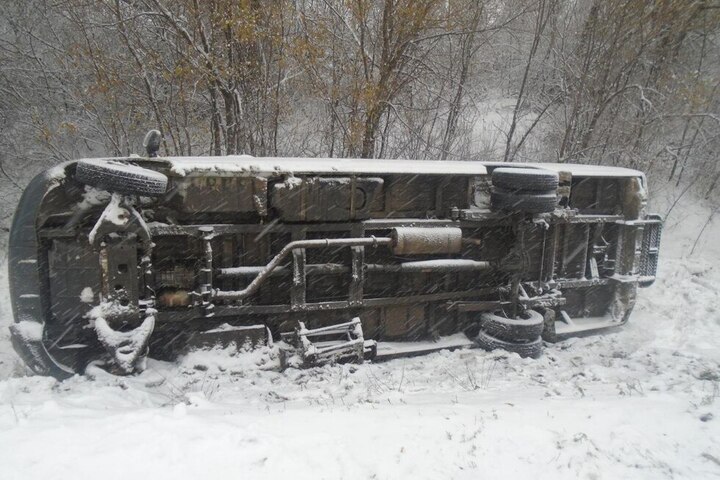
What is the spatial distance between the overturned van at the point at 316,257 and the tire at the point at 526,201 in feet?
0.05

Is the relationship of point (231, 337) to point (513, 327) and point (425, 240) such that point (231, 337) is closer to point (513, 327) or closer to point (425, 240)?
point (425, 240)

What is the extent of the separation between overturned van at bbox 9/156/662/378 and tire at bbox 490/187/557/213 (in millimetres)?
A: 14

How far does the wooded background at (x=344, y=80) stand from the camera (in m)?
8.55

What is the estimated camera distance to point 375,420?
2914 millimetres

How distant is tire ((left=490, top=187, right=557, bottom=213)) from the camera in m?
4.50

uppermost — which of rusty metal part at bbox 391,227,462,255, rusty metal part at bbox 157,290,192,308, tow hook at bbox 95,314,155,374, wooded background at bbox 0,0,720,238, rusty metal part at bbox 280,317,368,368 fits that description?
wooded background at bbox 0,0,720,238

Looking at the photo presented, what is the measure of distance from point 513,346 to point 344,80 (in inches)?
278

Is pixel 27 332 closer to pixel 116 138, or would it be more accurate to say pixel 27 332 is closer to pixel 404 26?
pixel 116 138

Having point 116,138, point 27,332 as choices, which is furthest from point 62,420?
point 116,138

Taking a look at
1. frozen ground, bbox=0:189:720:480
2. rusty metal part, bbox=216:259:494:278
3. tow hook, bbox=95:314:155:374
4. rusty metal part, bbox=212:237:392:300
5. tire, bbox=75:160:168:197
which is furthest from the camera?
rusty metal part, bbox=216:259:494:278

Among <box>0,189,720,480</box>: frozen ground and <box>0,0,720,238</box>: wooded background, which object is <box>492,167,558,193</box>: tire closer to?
<box>0,189,720,480</box>: frozen ground

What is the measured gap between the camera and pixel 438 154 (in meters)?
11.2

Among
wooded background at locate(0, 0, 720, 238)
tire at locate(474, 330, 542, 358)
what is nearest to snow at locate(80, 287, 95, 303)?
tire at locate(474, 330, 542, 358)

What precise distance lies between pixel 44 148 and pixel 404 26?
8.15 metres
